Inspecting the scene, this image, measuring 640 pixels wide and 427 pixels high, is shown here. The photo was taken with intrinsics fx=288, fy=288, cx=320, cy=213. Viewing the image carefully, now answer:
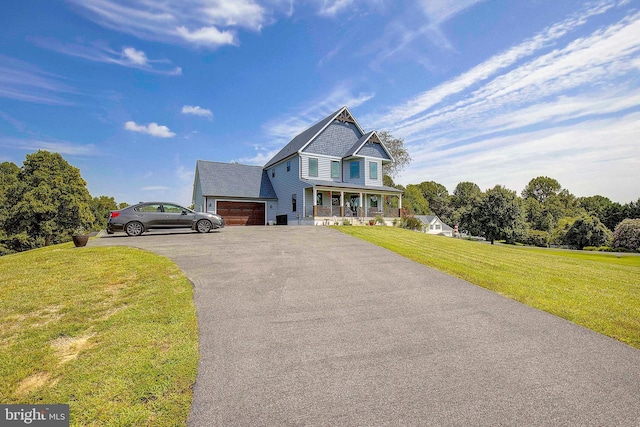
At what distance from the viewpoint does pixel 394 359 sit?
12.6 ft

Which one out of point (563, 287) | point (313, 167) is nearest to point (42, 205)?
point (313, 167)

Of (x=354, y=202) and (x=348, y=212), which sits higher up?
(x=354, y=202)

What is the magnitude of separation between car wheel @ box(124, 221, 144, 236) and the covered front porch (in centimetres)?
1142

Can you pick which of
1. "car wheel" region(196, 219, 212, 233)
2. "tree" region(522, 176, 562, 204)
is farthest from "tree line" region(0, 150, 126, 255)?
"tree" region(522, 176, 562, 204)

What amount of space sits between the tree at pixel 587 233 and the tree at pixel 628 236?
4.36 metres

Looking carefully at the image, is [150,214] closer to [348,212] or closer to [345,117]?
[348,212]

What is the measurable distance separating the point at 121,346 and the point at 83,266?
5.06m

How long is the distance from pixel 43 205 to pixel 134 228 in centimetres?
2349

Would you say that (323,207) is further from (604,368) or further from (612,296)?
(604,368)

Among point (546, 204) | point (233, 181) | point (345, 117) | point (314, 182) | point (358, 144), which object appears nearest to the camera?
point (314, 182)

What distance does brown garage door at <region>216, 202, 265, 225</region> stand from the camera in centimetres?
2458

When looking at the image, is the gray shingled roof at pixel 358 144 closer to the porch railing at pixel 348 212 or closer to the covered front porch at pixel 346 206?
the covered front porch at pixel 346 206

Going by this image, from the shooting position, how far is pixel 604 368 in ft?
12.3

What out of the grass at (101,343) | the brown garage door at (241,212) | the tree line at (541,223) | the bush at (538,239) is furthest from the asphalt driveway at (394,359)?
the bush at (538,239)
